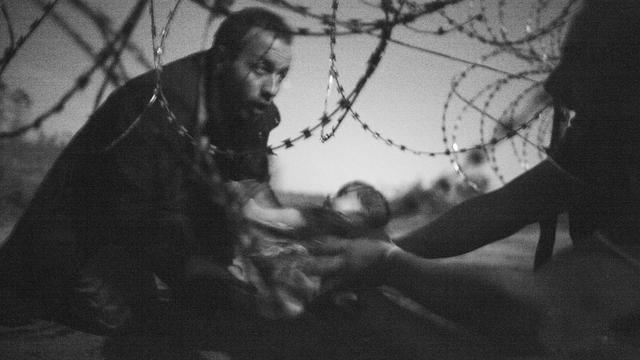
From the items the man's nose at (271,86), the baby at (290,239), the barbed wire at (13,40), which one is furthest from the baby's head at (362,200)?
the barbed wire at (13,40)

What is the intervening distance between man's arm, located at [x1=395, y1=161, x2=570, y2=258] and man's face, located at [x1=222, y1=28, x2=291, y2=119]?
1.27m

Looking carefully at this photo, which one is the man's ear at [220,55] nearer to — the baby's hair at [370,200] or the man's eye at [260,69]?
the man's eye at [260,69]

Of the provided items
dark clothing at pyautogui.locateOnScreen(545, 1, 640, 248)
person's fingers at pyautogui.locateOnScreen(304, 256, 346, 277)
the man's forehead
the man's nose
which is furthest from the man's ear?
dark clothing at pyautogui.locateOnScreen(545, 1, 640, 248)

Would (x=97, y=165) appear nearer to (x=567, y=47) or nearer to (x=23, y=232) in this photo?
(x=23, y=232)

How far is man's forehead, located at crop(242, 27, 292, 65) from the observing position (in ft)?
9.01

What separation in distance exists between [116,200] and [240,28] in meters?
1.28

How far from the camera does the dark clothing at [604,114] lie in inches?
72.0

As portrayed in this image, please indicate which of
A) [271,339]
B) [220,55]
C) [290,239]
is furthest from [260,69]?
[271,339]

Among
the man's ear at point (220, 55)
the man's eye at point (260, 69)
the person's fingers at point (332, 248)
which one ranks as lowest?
the person's fingers at point (332, 248)

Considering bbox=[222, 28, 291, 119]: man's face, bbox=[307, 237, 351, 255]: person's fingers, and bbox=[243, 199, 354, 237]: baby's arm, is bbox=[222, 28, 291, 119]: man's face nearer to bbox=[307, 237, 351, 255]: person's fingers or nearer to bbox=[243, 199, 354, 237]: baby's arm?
bbox=[243, 199, 354, 237]: baby's arm

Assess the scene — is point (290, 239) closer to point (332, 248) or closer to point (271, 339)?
point (271, 339)

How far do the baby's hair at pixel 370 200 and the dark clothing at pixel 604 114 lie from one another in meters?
1.04

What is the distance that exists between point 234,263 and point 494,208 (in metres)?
1.54

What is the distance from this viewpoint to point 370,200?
A: 2867 millimetres
